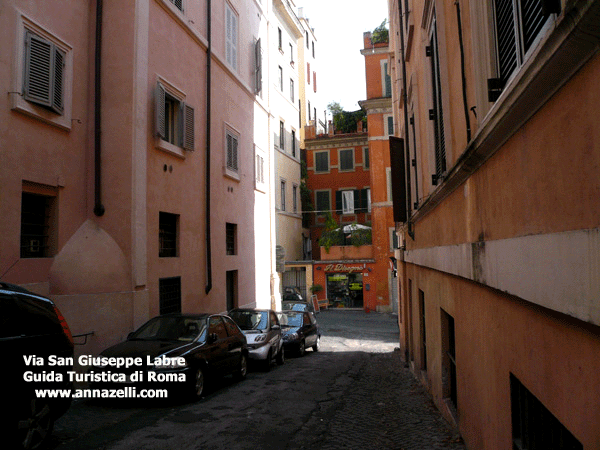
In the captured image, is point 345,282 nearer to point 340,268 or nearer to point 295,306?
point 340,268

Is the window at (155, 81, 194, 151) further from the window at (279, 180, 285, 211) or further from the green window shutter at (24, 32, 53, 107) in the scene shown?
Result: the window at (279, 180, 285, 211)

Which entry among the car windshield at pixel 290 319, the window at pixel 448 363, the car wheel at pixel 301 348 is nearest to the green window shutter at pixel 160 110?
the car windshield at pixel 290 319

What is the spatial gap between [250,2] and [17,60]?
14256 millimetres

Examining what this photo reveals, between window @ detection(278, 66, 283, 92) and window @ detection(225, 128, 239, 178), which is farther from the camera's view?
window @ detection(278, 66, 283, 92)

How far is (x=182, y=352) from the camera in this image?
8719 millimetres

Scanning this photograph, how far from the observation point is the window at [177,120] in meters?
13.9

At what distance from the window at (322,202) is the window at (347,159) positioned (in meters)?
2.33

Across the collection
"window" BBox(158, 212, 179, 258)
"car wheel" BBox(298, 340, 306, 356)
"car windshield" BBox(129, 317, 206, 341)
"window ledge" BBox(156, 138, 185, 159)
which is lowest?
"car wheel" BBox(298, 340, 306, 356)

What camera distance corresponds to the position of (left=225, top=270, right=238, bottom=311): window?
18500mm

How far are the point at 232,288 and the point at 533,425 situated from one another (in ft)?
53.0

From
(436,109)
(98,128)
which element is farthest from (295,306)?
(436,109)

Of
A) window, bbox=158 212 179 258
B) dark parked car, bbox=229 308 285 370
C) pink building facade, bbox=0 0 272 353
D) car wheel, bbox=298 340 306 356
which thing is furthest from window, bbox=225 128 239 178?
car wheel, bbox=298 340 306 356

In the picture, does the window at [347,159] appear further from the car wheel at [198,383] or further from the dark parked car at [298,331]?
the car wheel at [198,383]

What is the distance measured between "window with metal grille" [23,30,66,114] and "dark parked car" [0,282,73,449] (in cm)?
481
